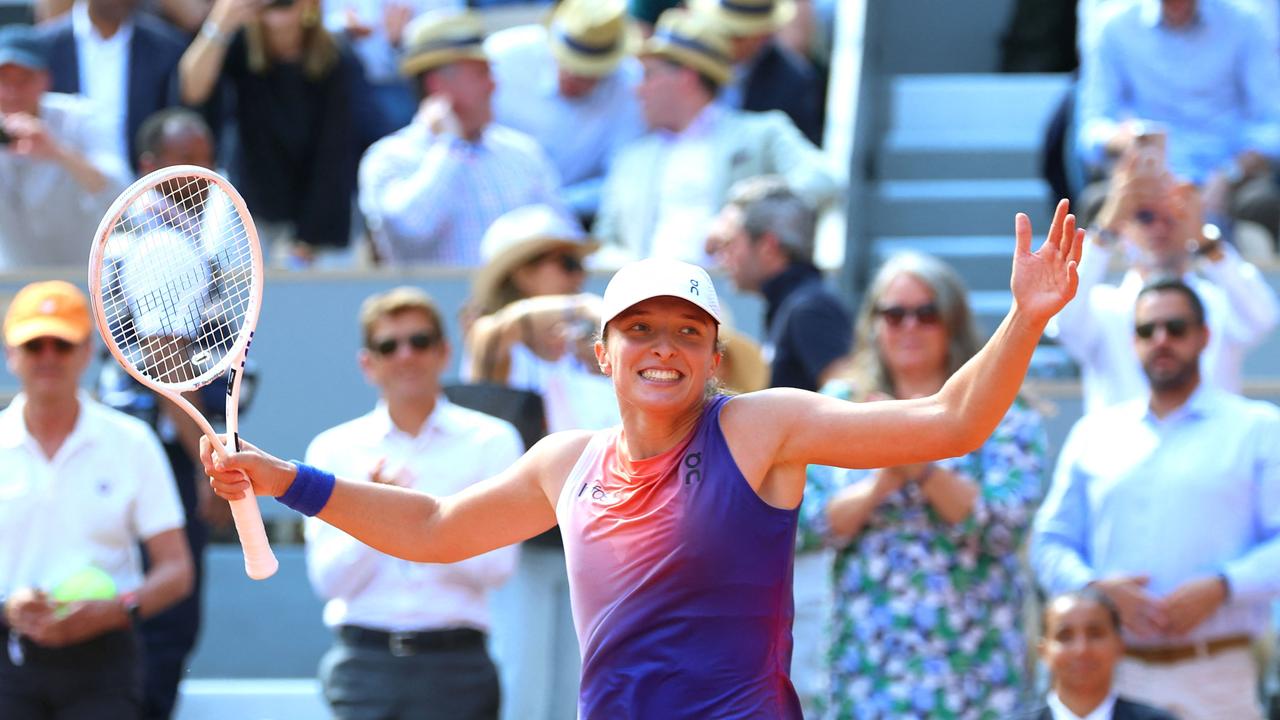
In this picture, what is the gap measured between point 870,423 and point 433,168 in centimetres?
477

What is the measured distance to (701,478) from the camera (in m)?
3.91

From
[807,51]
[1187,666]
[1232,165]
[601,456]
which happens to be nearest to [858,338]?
[1187,666]

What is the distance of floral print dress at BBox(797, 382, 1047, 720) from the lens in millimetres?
5789

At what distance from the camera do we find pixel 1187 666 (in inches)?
238

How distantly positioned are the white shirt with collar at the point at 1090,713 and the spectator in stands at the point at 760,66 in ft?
15.1

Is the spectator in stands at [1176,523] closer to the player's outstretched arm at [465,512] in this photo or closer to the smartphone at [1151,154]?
the smartphone at [1151,154]

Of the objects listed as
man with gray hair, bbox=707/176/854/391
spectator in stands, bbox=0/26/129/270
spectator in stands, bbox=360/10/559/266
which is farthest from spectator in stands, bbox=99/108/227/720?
man with gray hair, bbox=707/176/854/391

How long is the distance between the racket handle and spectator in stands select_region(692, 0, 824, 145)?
5.90 metres

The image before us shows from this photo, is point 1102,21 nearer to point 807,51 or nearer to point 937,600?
point 807,51

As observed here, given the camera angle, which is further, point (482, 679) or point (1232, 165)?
point (1232, 165)

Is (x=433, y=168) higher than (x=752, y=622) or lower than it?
higher

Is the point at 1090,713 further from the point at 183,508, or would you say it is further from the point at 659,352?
the point at 183,508

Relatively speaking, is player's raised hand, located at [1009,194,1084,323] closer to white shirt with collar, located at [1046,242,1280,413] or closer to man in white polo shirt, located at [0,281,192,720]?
white shirt with collar, located at [1046,242,1280,413]

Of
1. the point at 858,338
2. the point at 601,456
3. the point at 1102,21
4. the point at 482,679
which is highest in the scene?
the point at 1102,21
